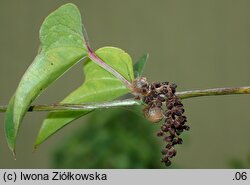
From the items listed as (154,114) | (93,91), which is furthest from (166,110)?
(93,91)

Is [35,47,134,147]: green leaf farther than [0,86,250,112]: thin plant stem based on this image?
Yes

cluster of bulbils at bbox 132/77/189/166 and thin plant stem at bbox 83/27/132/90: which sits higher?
thin plant stem at bbox 83/27/132/90

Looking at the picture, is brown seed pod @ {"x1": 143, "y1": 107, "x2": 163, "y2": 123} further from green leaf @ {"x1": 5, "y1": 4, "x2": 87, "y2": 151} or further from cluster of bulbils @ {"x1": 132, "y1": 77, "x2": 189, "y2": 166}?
green leaf @ {"x1": 5, "y1": 4, "x2": 87, "y2": 151}

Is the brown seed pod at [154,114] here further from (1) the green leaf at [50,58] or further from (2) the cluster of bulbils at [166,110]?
(1) the green leaf at [50,58]

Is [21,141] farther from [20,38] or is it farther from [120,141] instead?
[120,141]

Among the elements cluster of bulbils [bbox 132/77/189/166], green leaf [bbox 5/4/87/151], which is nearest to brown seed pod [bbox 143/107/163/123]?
cluster of bulbils [bbox 132/77/189/166]

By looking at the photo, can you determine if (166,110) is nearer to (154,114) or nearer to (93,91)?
(154,114)
